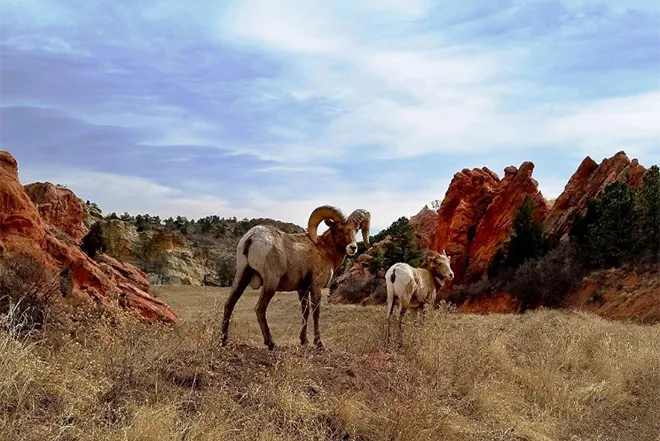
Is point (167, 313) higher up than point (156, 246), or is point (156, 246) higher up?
point (156, 246)

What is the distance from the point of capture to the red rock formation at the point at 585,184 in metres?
37.4

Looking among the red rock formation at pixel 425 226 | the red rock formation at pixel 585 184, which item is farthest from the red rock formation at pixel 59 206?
the red rock formation at pixel 425 226

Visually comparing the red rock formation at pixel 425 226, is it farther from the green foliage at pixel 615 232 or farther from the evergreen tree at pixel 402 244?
the green foliage at pixel 615 232

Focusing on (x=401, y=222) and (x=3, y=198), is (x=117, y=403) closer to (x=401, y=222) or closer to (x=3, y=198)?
(x=3, y=198)

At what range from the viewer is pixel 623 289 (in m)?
26.5

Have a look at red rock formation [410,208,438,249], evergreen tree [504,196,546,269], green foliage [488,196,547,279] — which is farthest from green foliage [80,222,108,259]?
red rock formation [410,208,438,249]

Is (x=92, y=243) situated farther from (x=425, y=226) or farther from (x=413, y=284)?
(x=425, y=226)

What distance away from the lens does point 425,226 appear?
59031 millimetres

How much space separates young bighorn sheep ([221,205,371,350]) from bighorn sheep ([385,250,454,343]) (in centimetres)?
372

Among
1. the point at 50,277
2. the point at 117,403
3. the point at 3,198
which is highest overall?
the point at 3,198

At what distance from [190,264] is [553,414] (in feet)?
182

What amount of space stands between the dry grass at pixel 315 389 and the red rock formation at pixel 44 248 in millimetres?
7357

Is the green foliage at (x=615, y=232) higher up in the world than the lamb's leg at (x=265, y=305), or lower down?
higher up

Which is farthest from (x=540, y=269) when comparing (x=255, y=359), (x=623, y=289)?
(x=255, y=359)
